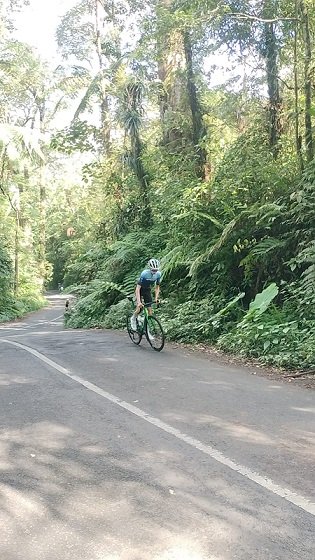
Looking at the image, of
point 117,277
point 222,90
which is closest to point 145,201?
point 117,277

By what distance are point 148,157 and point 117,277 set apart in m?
4.99

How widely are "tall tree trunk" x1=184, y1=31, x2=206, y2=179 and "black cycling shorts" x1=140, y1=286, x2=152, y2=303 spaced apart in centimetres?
707

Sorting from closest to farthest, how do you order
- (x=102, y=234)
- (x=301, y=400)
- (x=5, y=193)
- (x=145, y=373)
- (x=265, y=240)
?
(x=301, y=400) → (x=145, y=373) → (x=265, y=240) → (x=102, y=234) → (x=5, y=193)

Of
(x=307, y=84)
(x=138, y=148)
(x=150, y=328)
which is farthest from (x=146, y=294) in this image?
(x=138, y=148)

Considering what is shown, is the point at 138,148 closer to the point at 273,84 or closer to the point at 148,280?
the point at 273,84

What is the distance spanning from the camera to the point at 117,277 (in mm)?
19797

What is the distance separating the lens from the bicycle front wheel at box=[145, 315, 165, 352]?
10891 mm

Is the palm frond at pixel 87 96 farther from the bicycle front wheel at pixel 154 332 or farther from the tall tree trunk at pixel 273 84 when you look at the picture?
the bicycle front wheel at pixel 154 332

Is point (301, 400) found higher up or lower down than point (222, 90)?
lower down

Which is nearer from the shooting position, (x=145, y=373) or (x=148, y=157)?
(x=145, y=373)

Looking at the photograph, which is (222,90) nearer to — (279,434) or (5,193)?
(279,434)

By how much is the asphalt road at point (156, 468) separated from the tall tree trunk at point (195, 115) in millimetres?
10763

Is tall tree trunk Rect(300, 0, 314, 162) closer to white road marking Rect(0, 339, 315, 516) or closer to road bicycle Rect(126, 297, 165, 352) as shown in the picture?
road bicycle Rect(126, 297, 165, 352)

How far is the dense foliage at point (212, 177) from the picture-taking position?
11.5 metres
